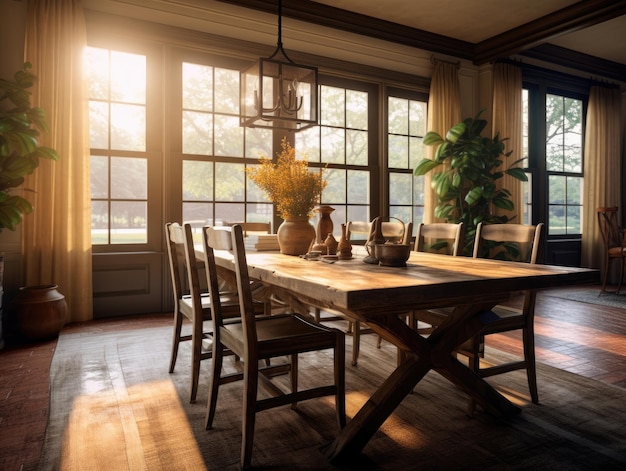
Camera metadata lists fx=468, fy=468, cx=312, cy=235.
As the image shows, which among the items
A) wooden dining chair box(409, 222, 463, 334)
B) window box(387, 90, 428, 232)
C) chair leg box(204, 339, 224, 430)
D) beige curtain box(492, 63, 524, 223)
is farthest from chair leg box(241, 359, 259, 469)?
beige curtain box(492, 63, 524, 223)

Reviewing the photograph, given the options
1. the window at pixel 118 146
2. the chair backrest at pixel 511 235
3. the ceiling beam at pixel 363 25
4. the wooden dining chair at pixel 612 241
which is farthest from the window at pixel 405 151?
the chair backrest at pixel 511 235

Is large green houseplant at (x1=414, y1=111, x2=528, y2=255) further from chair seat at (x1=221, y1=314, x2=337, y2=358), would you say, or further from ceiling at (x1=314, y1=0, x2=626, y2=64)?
chair seat at (x1=221, y1=314, x2=337, y2=358)

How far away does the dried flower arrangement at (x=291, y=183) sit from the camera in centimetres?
237

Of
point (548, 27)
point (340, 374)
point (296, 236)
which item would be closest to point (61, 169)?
point (296, 236)

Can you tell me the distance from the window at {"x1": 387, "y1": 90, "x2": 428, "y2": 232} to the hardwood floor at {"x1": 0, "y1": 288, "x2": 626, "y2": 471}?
1.90 metres

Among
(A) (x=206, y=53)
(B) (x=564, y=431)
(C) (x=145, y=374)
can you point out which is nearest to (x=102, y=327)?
(C) (x=145, y=374)

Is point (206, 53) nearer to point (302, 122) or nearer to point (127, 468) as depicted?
point (302, 122)

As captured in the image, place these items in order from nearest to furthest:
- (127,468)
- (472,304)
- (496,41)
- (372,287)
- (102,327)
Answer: (372,287) < (127,468) < (472,304) < (102,327) < (496,41)

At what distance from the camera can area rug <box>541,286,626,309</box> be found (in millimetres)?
5186

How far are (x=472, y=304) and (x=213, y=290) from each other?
1081 millimetres

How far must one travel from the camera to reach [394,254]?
2.05 m

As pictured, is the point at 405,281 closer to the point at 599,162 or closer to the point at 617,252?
the point at 617,252

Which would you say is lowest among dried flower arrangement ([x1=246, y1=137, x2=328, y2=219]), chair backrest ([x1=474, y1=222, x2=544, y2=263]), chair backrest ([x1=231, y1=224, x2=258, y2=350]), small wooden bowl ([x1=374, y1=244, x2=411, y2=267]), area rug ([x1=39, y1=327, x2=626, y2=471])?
area rug ([x1=39, y1=327, x2=626, y2=471])

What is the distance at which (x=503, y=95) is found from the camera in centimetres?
616
